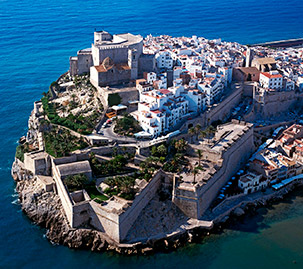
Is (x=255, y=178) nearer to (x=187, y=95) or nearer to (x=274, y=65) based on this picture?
(x=187, y=95)

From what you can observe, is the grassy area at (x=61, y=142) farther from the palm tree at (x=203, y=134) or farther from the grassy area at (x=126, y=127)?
the palm tree at (x=203, y=134)

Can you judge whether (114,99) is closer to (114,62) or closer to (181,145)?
(114,62)

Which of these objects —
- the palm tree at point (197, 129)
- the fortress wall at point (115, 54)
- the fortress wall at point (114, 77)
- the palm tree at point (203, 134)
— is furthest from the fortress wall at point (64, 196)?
the fortress wall at point (115, 54)

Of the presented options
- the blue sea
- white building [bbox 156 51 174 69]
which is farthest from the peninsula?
the blue sea

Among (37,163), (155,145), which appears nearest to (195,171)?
(155,145)

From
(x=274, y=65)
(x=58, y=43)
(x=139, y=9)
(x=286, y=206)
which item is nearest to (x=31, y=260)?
(x=286, y=206)

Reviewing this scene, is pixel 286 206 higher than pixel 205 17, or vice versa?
pixel 205 17
